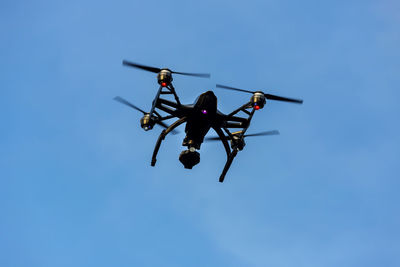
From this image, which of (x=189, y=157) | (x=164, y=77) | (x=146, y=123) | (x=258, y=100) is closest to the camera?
(x=164, y=77)

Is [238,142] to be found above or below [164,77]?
below

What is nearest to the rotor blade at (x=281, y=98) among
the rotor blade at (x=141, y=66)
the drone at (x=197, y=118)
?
the drone at (x=197, y=118)

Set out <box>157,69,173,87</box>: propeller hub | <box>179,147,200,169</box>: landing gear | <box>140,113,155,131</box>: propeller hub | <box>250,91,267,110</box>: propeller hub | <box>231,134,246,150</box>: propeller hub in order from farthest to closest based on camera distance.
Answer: <box>231,134,246,150</box>: propeller hub → <box>140,113,155,131</box>: propeller hub → <box>179,147,200,169</box>: landing gear → <box>250,91,267,110</box>: propeller hub → <box>157,69,173,87</box>: propeller hub

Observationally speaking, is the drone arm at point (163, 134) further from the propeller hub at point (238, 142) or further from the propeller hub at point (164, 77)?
the propeller hub at point (238, 142)

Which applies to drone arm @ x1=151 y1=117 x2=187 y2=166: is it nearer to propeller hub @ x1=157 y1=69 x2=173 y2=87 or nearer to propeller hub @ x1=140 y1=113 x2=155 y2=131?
propeller hub @ x1=140 y1=113 x2=155 y2=131

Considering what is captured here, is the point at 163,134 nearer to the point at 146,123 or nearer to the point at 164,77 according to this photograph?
the point at 146,123

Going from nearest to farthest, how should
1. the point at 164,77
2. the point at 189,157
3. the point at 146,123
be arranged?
the point at 164,77, the point at 189,157, the point at 146,123

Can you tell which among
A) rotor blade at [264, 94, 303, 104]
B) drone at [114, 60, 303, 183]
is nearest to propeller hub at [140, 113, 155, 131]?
drone at [114, 60, 303, 183]

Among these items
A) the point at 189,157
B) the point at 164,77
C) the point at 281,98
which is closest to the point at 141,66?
the point at 164,77

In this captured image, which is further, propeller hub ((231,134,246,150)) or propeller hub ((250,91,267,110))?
propeller hub ((231,134,246,150))
